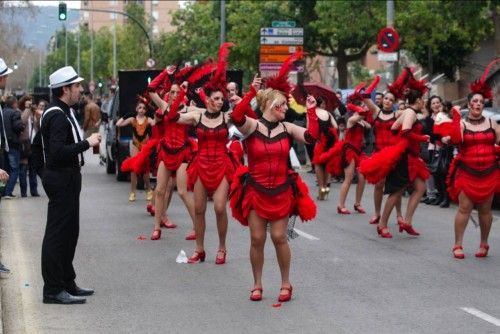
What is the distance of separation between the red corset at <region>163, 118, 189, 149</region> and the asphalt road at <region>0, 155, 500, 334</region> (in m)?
1.24

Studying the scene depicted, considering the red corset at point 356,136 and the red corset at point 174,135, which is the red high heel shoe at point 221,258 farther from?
the red corset at point 356,136

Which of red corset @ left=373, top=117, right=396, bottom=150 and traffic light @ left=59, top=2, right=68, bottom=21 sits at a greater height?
traffic light @ left=59, top=2, right=68, bottom=21

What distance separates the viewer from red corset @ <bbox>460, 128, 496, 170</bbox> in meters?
13.5

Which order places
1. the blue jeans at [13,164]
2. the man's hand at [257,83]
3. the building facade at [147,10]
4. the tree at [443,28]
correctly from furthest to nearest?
the building facade at [147,10] < the tree at [443,28] < the blue jeans at [13,164] < the man's hand at [257,83]

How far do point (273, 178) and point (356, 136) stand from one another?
9256mm

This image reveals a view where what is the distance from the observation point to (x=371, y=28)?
48281 mm

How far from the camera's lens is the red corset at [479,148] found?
532 inches

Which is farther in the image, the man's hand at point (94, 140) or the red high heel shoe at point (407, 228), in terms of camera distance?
the red high heel shoe at point (407, 228)

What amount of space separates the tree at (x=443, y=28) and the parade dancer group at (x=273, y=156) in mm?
15748

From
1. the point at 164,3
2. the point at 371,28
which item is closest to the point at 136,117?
the point at 371,28

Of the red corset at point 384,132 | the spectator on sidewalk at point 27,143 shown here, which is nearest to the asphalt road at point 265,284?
the red corset at point 384,132

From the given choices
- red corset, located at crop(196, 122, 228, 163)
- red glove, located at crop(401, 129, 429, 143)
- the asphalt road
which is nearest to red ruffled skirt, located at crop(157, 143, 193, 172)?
the asphalt road

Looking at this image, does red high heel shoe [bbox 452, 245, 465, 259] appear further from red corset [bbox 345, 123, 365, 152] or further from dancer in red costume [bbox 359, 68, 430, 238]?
red corset [bbox 345, 123, 365, 152]

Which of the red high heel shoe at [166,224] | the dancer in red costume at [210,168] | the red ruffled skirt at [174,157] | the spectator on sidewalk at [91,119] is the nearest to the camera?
the dancer in red costume at [210,168]
